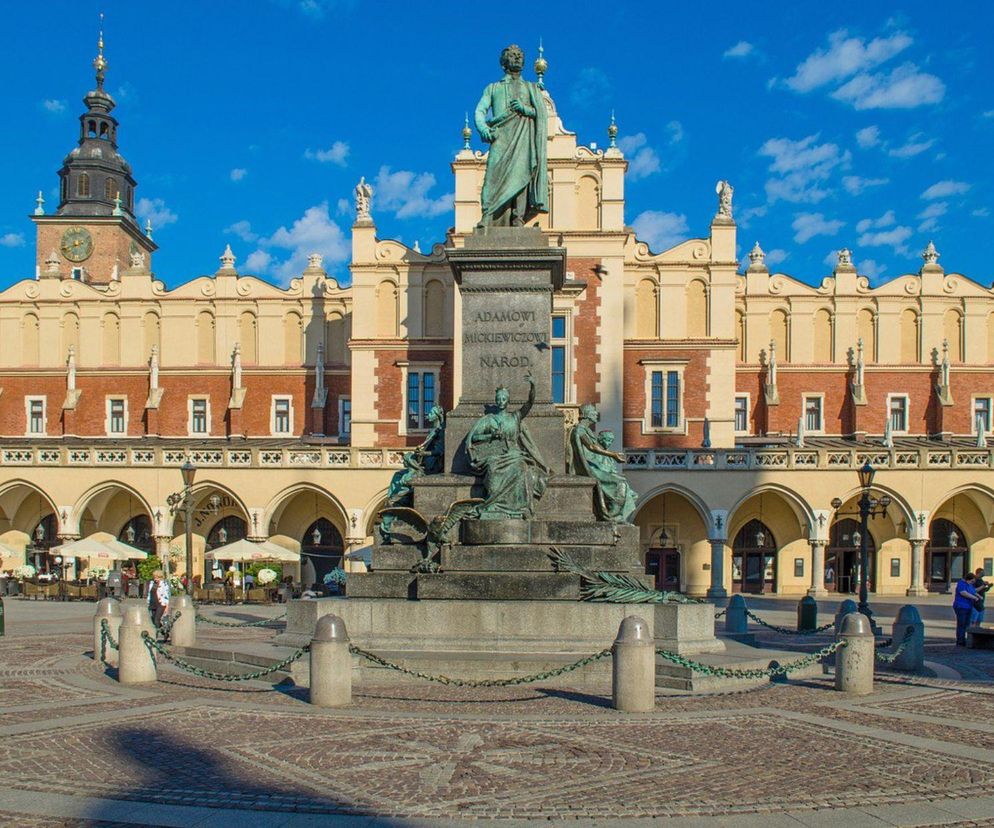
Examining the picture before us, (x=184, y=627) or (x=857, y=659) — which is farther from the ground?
(x=857, y=659)

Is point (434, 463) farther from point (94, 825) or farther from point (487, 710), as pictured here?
point (94, 825)

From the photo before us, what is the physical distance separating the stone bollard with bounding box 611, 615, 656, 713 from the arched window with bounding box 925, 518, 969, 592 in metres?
35.4

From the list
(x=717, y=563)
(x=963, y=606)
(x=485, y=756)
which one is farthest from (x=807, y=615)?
(x=717, y=563)

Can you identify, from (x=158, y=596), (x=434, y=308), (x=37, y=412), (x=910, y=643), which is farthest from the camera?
(x=37, y=412)

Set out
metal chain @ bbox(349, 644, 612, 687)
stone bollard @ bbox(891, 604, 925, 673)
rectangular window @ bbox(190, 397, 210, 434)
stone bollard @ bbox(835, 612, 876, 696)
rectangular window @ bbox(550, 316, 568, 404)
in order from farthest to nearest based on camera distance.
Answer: rectangular window @ bbox(190, 397, 210, 434)
rectangular window @ bbox(550, 316, 568, 404)
stone bollard @ bbox(891, 604, 925, 673)
stone bollard @ bbox(835, 612, 876, 696)
metal chain @ bbox(349, 644, 612, 687)

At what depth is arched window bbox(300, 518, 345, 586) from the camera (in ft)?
144

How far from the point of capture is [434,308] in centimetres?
4534

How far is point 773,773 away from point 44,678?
9859mm

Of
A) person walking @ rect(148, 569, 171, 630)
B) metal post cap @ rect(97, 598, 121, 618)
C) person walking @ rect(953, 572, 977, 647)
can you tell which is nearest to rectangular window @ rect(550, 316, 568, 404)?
person walking @ rect(148, 569, 171, 630)

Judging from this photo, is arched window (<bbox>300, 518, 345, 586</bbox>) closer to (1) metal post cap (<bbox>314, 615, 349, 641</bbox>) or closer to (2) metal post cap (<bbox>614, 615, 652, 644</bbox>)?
(1) metal post cap (<bbox>314, 615, 349, 641</bbox>)

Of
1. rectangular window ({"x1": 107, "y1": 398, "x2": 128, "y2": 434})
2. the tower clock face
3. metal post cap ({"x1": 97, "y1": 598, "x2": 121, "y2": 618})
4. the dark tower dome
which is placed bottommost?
metal post cap ({"x1": 97, "y1": 598, "x2": 121, "y2": 618})

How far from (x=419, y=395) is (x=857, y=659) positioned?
108ft

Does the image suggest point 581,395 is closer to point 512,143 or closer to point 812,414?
point 812,414

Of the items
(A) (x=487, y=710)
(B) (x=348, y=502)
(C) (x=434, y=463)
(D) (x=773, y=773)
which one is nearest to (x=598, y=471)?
(C) (x=434, y=463)
